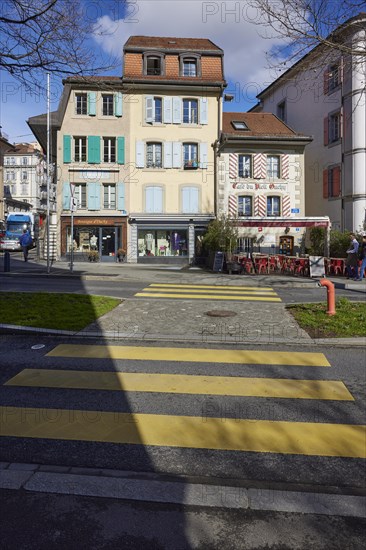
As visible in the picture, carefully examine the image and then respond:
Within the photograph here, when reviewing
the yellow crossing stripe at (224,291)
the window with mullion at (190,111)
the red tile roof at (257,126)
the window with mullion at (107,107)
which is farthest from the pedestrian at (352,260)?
the window with mullion at (107,107)

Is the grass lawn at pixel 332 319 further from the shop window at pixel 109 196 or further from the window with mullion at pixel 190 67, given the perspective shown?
the window with mullion at pixel 190 67

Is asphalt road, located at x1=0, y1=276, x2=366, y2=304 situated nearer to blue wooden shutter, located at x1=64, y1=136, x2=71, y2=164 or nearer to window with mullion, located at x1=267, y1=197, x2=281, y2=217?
window with mullion, located at x1=267, y1=197, x2=281, y2=217

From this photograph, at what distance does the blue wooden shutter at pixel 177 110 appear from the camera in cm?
3003

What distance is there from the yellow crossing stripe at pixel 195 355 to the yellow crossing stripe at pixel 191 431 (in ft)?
6.20

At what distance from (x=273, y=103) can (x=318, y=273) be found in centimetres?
2495

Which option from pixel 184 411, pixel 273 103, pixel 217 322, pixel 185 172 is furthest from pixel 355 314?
pixel 273 103

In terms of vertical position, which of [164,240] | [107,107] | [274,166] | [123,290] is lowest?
[123,290]

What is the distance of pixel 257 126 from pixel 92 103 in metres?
11.4

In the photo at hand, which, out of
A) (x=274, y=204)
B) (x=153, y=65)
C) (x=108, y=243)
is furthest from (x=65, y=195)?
(x=274, y=204)

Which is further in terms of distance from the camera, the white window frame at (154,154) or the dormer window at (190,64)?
the dormer window at (190,64)

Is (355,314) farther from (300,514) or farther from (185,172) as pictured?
(185,172)

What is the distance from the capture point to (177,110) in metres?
30.1

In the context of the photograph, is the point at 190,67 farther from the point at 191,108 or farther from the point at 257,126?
the point at 257,126

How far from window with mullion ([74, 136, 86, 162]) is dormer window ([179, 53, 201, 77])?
27.1 feet
